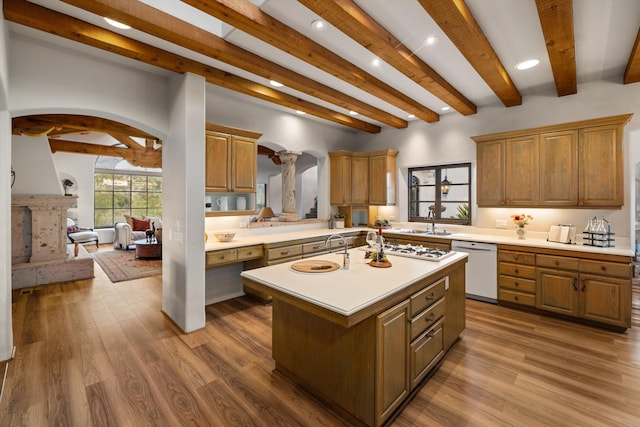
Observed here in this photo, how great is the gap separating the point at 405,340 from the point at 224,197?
316 cm

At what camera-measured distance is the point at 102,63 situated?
2.94 m

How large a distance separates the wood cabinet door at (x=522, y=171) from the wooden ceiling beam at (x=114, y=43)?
3.40 meters

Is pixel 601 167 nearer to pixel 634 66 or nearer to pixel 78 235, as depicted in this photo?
pixel 634 66

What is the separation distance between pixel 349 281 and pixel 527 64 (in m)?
3.28

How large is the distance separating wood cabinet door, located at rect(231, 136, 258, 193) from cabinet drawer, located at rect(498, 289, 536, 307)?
3.73 m

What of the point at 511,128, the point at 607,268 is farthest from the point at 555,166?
the point at 607,268

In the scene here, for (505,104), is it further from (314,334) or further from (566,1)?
(314,334)

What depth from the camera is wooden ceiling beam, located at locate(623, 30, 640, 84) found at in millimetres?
2701

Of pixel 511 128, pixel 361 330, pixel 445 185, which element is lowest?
pixel 361 330

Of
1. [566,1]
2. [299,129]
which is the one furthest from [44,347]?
[566,1]

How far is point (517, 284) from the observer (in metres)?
3.79

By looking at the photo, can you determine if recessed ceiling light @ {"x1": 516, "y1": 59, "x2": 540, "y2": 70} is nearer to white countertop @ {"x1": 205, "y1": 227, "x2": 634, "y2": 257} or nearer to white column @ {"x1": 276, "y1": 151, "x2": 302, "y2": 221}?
white countertop @ {"x1": 205, "y1": 227, "x2": 634, "y2": 257}

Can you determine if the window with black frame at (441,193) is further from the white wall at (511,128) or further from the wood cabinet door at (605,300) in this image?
the wood cabinet door at (605,300)

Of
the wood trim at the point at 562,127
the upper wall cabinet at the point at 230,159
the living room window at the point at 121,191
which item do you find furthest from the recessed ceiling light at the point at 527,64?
the living room window at the point at 121,191
